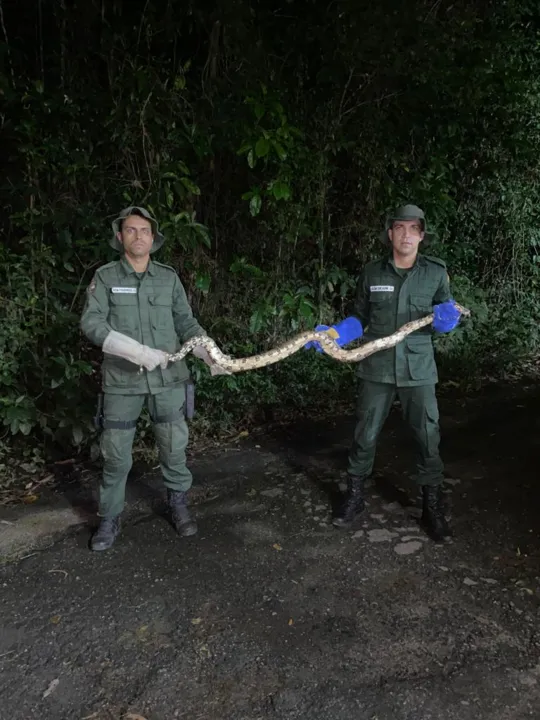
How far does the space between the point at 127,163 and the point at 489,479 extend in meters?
3.99

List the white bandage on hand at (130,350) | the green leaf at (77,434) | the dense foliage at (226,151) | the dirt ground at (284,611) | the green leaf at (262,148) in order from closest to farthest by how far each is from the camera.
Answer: the dirt ground at (284,611) → the white bandage on hand at (130,350) → the green leaf at (262,148) → the dense foliage at (226,151) → the green leaf at (77,434)

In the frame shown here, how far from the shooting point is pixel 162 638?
271 cm

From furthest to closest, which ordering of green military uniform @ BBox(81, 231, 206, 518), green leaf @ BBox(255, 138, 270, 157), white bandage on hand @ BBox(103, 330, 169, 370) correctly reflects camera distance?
green leaf @ BBox(255, 138, 270, 157), green military uniform @ BBox(81, 231, 206, 518), white bandage on hand @ BBox(103, 330, 169, 370)

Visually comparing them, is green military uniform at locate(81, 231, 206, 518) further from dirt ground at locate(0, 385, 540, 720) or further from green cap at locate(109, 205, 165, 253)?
dirt ground at locate(0, 385, 540, 720)

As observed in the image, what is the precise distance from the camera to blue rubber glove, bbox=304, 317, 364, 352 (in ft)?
11.8

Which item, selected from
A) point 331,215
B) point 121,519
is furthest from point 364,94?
point 121,519

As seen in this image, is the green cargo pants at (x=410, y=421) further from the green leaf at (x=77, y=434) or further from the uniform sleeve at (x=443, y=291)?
the green leaf at (x=77, y=434)

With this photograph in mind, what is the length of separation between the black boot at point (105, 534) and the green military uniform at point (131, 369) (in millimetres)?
78

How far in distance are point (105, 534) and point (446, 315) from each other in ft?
8.28

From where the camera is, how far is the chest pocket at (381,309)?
358cm

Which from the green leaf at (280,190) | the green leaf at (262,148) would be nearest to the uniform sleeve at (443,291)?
the green leaf at (280,190)

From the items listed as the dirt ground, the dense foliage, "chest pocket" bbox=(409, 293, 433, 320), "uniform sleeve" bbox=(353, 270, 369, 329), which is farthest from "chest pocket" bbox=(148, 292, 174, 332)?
"chest pocket" bbox=(409, 293, 433, 320)

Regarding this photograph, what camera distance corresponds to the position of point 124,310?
3373mm

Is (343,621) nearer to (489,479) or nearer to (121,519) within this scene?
(121,519)
